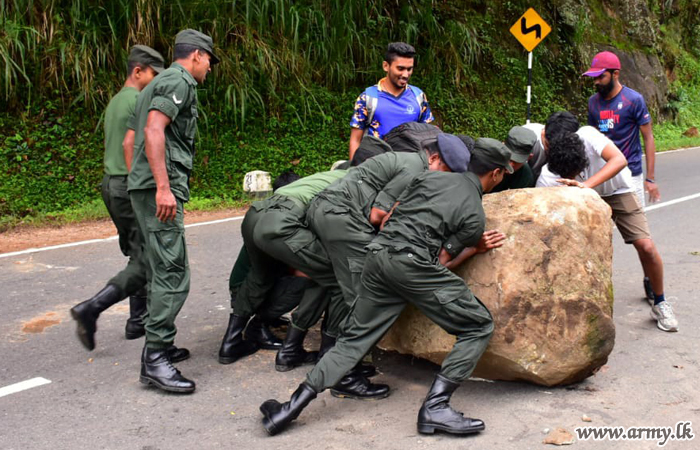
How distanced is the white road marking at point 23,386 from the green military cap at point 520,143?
2.98 meters

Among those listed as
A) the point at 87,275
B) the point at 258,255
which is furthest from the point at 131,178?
the point at 87,275

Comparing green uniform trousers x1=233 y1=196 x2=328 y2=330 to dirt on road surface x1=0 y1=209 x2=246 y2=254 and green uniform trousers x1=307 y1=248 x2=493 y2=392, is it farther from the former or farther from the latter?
dirt on road surface x1=0 y1=209 x2=246 y2=254

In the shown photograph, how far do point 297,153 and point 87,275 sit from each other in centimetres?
573

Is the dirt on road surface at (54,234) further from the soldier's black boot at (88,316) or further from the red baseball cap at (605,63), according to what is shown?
the red baseball cap at (605,63)

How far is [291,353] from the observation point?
173 inches

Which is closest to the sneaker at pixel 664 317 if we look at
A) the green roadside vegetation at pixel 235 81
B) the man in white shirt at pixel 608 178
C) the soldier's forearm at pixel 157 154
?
the man in white shirt at pixel 608 178

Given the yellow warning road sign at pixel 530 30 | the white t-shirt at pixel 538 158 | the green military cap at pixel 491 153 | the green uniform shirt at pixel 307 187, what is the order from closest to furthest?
the green military cap at pixel 491 153, the green uniform shirt at pixel 307 187, the white t-shirt at pixel 538 158, the yellow warning road sign at pixel 530 30

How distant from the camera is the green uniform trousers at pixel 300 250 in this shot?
4.13m

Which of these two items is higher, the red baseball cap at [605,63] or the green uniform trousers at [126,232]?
the red baseball cap at [605,63]

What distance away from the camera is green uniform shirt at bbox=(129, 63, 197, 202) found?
396 centimetres

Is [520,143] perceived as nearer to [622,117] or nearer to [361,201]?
[361,201]

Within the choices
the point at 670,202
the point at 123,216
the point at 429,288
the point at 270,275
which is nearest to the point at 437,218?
the point at 429,288

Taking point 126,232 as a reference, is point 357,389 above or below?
below

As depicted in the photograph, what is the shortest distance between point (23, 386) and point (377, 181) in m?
2.30
